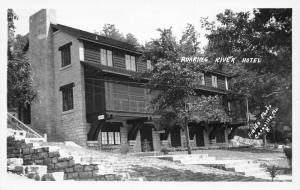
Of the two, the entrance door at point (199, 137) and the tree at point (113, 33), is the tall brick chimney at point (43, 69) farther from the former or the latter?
the entrance door at point (199, 137)

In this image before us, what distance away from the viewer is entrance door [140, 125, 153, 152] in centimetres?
2539

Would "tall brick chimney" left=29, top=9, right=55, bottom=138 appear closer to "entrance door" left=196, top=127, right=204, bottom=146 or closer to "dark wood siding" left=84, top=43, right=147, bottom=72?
"dark wood siding" left=84, top=43, right=147, bottom=72

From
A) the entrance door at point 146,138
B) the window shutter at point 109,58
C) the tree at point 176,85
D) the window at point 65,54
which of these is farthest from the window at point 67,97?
the entrance door at point 146,138

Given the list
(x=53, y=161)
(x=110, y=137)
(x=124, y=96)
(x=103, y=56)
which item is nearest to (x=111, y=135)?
(x=110, y=137)

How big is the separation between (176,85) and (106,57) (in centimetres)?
541

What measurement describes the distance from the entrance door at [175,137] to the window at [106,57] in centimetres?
698

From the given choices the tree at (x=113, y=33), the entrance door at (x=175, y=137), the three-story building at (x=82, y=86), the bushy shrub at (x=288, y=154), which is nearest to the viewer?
the bushy shrub at (x=288, y=154)

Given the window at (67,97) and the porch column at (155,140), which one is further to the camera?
the porch column at (155,140)

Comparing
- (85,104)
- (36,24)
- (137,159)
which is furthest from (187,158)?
(36,24)

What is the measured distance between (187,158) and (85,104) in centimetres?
688

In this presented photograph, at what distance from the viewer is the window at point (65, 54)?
22203 millimetres

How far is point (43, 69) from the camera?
874 inches

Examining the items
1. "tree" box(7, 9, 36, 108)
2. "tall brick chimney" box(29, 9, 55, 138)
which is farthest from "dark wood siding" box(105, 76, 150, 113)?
"tree" box(7, 9, 36, 108)

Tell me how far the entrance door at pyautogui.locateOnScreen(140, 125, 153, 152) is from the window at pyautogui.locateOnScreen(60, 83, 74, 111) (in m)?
5.17
